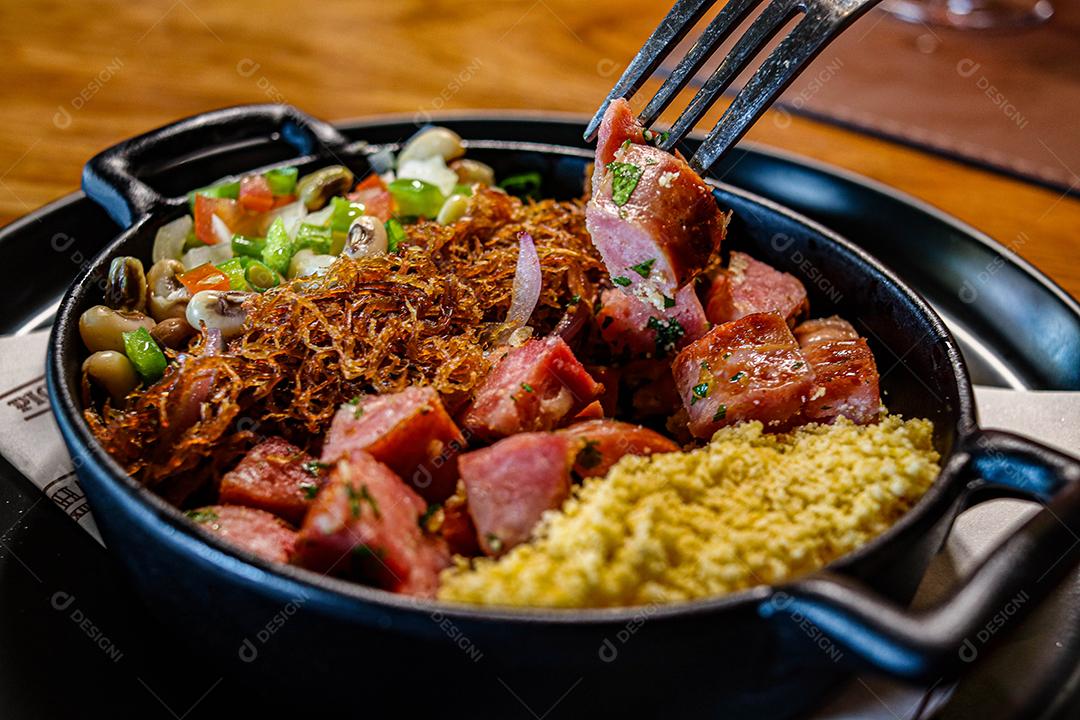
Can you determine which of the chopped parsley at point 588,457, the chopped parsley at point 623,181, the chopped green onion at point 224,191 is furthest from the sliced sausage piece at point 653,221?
the chopped green onion at point 224,191

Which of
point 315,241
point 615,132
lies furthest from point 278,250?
point 615,132

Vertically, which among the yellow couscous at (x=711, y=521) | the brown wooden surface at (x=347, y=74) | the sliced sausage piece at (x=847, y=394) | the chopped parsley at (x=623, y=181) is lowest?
the brown wooden surface at (x=347, y=74)

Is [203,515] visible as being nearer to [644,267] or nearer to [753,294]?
[644,267]

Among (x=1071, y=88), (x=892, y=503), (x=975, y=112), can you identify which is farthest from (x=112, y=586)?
(x=1071, y=88)

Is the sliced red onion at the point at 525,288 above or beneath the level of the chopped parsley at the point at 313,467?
above

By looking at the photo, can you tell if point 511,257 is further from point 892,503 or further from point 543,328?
point 892,503

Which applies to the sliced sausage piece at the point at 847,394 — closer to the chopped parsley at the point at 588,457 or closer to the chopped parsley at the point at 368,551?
the chopped parsley at the point at 588,457
